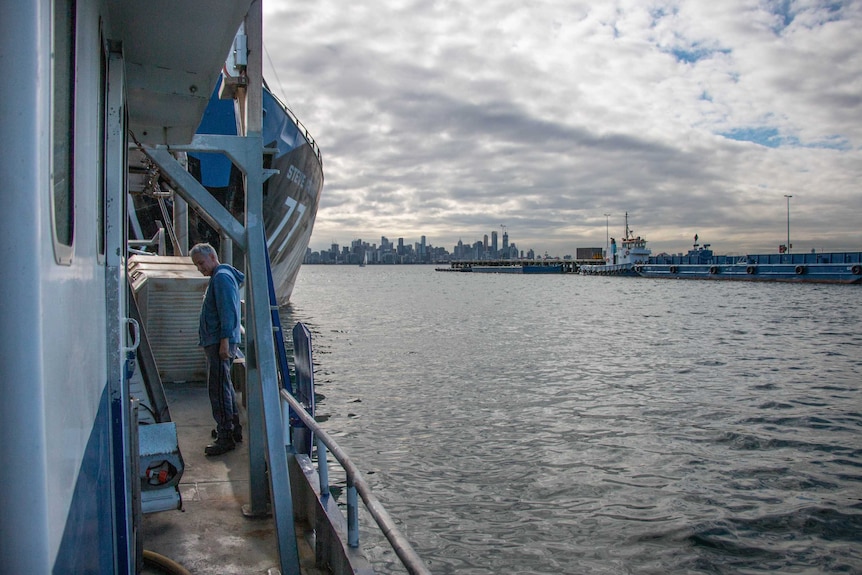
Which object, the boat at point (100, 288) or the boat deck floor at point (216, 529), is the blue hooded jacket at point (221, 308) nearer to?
the boat at point (100, 288)

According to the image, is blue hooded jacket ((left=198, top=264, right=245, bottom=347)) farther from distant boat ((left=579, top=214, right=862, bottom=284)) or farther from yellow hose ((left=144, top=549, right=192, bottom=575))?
distant boat ((left=579, top=214, right=862, bottom=284))

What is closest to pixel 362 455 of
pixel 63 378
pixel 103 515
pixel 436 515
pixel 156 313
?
pixel 436 515

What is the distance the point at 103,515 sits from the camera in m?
1.94

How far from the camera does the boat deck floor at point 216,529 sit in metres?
3.94

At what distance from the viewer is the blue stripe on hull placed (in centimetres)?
133

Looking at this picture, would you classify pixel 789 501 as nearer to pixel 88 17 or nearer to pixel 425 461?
pixel 425 461

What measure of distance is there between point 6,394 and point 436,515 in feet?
21.7

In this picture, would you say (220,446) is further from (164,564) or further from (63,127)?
(63,127)

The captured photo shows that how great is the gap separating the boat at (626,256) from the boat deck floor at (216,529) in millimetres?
83781

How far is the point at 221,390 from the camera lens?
5.72 m

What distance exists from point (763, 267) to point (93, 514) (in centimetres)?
7085

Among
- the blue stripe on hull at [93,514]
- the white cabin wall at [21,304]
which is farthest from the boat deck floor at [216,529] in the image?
the white cabin wall at [21,304]

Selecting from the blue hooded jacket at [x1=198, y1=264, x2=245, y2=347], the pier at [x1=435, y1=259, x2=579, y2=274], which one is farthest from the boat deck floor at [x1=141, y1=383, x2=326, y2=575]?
the pier at [x1=435, y1=259, x2=579, y2=274]

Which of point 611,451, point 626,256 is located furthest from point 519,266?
point 611,451
